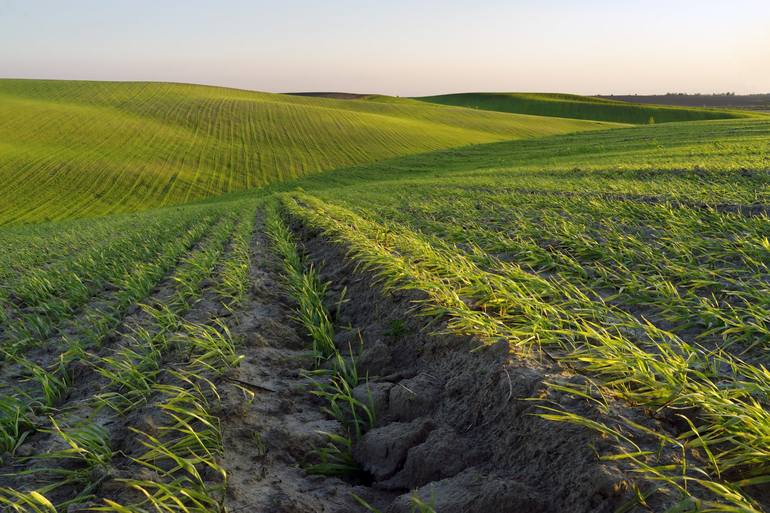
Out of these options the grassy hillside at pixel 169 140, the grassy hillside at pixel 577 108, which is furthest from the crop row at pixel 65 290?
the grassy hillside at pixel 577 108

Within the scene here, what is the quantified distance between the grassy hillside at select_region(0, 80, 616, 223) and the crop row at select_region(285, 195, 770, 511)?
36.3 meters

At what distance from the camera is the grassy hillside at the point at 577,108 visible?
88.5 meters

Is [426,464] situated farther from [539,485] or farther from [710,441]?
[710,441]

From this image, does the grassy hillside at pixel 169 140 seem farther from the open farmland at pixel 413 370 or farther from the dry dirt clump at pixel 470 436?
the dry dirt clump at pixel 470 436

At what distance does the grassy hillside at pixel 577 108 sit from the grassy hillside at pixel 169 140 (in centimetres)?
2229

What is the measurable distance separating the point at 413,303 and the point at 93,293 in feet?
15.4

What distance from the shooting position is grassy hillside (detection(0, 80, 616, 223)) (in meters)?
39.1

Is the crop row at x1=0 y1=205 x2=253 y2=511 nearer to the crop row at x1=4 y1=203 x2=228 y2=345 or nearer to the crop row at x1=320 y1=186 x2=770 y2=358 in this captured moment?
the crop row at x1=4 y1=203 x2=228 y2=345

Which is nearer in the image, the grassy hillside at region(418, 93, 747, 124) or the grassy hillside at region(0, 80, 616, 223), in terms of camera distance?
the grassy hillside at region(0, 80, 616, 223)

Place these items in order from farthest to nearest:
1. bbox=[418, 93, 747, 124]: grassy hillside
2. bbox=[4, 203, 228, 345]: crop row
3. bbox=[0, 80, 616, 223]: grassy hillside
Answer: bbox=[418, 93, 747, 124]: grassy hillside < bbox=[0, 80, 616, 223]: grassy hillside < bbox=[4, 203, 228, 345]: crop row

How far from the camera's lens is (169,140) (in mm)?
52750

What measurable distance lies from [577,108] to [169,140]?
81027 millimetres

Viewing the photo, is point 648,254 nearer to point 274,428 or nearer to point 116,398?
point 274,428

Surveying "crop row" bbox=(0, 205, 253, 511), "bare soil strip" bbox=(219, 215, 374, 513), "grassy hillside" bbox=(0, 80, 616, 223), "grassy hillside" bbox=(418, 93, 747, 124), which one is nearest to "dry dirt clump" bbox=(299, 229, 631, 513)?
"bare soil strip" bbox=(219, 215, 374, 513)
